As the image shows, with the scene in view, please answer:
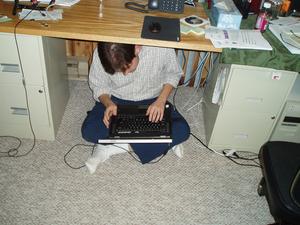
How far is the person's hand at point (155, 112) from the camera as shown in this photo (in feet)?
4.95

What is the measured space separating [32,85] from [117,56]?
505 millimetres

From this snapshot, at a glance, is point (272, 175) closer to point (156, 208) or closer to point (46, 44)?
point (156, 208)

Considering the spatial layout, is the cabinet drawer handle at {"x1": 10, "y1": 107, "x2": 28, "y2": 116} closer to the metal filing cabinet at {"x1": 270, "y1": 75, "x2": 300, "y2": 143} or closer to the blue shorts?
the blue shorts

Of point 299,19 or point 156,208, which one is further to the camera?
point 299,19

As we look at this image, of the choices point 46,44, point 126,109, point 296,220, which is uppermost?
point 46,44

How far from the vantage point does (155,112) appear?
1509mm

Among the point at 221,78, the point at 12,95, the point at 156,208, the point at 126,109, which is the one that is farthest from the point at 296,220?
the point at 12,95

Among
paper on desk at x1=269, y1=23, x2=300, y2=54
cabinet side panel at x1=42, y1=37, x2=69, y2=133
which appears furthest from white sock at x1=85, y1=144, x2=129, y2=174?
paper on desk at x1=269, y1=23, x2=300, y2=54

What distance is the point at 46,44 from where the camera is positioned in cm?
143

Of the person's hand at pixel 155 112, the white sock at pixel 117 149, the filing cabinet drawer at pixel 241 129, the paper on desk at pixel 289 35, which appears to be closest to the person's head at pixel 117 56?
the person's hand at pixel 155 112

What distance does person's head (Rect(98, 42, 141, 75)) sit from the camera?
4.34ft

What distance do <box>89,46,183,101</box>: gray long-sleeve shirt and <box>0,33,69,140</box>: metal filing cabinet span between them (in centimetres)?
24

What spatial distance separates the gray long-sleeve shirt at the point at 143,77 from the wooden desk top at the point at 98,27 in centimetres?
17

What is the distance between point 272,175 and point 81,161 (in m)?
1.01
